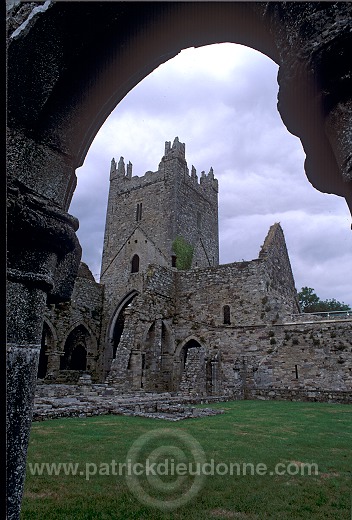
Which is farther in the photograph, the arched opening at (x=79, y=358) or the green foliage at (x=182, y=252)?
the green foliage at (x=182, y=252)

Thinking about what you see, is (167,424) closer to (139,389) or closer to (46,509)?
(46,509)

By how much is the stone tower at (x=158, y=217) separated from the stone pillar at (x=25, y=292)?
27.6 m

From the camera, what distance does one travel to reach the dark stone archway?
160cm

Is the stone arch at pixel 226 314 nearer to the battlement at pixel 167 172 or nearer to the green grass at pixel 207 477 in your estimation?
the green grass at pixel 207 477

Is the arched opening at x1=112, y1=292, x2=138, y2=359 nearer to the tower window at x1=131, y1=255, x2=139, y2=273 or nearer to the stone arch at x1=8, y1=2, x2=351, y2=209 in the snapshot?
the tower window at x1=131, y1=255, x2=139, y2=273

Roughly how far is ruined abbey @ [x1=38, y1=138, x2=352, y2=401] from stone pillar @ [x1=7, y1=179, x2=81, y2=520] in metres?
13.3

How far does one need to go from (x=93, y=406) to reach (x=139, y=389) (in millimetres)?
6938

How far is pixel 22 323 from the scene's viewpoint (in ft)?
6.08

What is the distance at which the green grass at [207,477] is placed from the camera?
Result: 3141mm

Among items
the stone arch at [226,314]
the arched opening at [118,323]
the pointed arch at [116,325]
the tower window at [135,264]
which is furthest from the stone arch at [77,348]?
the stone arch at [226,314]

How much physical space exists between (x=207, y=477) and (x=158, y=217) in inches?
1119

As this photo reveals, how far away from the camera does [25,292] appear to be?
1.91 m

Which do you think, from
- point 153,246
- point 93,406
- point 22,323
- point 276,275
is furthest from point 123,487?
point 153,246

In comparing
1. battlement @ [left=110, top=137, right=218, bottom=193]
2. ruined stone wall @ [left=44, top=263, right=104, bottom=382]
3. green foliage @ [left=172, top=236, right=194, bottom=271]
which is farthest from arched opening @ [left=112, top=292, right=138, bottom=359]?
battlement @ [left=110, top=137, right=218, bottom=193]
